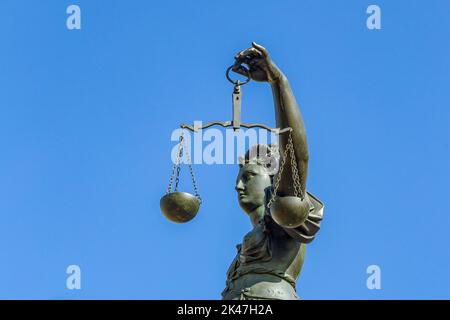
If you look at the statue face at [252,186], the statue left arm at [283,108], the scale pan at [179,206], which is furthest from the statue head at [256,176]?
the scale pan at [179,206]

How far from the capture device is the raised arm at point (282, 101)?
23.8 meters

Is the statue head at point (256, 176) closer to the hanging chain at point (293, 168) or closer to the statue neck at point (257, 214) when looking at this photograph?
the statue neck at point (257, 214)

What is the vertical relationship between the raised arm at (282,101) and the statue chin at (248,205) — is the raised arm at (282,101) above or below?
above

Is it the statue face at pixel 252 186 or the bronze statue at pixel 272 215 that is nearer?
the bronze statue at pixel 272 215

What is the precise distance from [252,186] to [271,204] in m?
1.71

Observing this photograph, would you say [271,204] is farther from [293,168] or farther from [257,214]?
[257,214]

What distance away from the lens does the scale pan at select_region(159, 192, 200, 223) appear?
78.5 ft

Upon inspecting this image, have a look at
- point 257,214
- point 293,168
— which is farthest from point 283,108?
point 257,214

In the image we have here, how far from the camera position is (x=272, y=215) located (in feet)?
76.3

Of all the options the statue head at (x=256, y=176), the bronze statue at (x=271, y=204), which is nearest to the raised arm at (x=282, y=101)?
the bronze statue at (x=271, y=204)

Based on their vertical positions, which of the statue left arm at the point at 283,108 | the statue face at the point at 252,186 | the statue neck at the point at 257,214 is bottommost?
the statue neck at the point at 257,214
